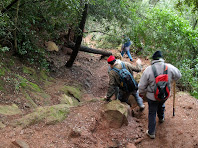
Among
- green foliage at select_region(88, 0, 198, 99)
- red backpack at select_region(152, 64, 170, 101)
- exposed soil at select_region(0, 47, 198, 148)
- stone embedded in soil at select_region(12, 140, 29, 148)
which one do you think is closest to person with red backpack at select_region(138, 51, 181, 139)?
red backpack at select_region(152, 64, 170, 101)

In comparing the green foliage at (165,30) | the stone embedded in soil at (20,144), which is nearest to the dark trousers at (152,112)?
the stone embedded in soil at (20,144)

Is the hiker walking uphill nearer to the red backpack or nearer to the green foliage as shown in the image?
the red backpack

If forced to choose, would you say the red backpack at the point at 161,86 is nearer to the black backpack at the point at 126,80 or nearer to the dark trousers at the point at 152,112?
Answer: the dark trousers at the point at 152,112

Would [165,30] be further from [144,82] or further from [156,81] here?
[156,81]

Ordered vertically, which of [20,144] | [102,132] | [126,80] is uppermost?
[126,80]

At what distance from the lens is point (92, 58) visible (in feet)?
45.7

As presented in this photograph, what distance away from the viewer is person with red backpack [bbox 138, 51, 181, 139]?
402 centimetres

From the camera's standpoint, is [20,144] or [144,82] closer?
[20,144]

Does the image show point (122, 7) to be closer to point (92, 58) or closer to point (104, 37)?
point (92, 58)

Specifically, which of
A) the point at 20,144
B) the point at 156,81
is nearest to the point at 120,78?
the point at 156,81

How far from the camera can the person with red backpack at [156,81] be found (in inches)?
158

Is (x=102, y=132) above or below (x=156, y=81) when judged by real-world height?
below

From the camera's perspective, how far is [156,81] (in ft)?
13.2

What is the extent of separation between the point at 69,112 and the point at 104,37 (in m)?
12.7
